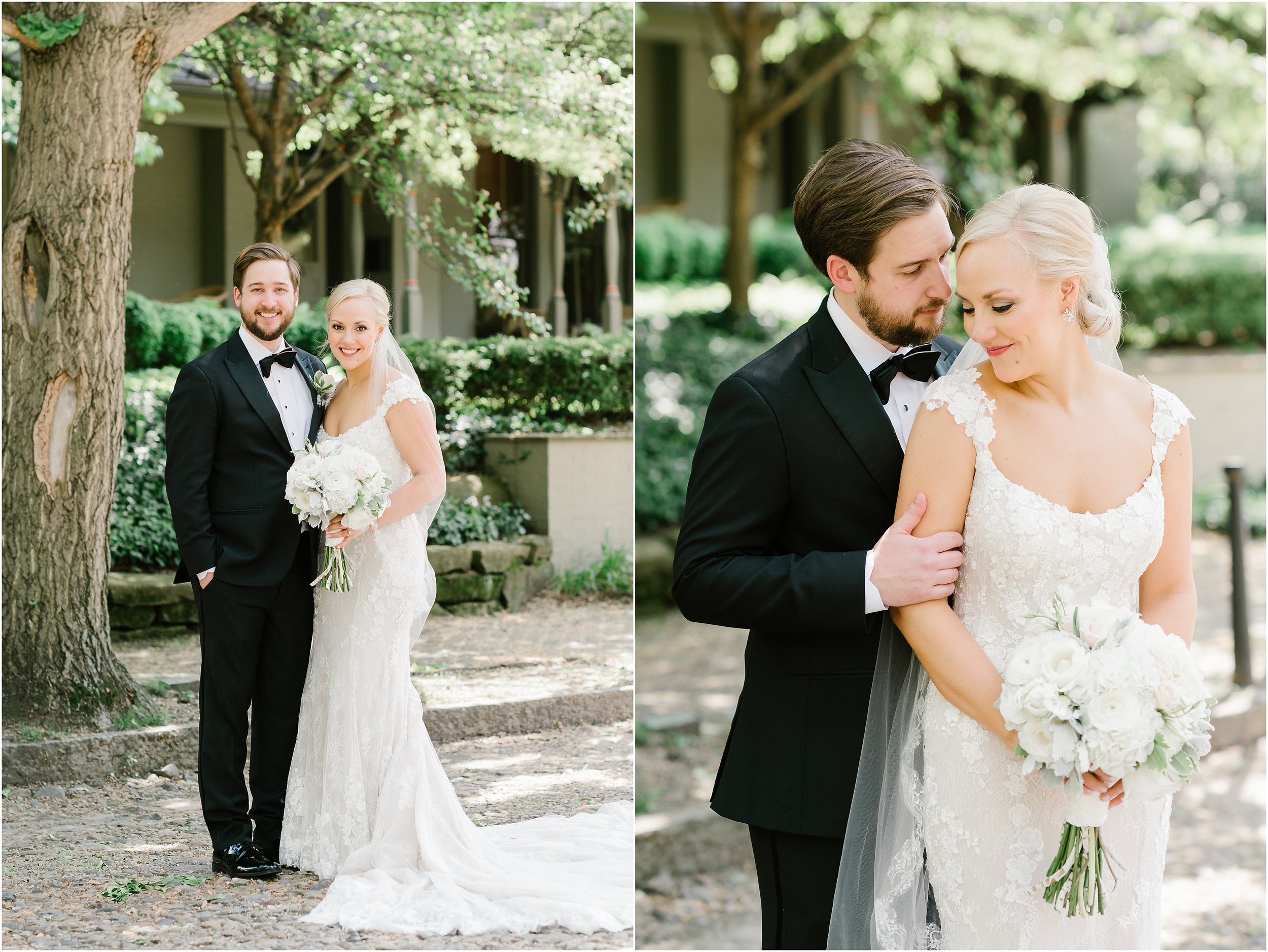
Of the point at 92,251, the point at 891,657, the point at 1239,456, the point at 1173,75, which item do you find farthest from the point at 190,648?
the point at 1173,75

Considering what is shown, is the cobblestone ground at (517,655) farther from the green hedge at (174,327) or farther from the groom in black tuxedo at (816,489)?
the groom in black tuxedo at (816,489)

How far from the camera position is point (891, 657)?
2482mm

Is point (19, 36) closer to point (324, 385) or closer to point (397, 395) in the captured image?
point (324, 385)

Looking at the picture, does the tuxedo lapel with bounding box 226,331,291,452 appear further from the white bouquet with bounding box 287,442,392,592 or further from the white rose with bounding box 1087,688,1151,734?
the white rose with bounding box 1087,688,1151,734

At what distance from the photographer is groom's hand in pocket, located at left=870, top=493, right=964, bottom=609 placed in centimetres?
224

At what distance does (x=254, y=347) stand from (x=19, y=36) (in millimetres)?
1860

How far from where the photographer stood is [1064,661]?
2.08m

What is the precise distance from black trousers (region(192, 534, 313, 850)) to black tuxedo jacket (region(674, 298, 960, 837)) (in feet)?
6.00

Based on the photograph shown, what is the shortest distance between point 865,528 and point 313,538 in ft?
6.97

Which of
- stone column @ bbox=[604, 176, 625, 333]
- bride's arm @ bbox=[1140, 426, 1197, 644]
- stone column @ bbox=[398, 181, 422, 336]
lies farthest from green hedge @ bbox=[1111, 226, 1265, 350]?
bride's arm @ bbox=[1140, 426, 1197, 644]

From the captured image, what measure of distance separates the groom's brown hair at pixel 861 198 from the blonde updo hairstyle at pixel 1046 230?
0.59ft

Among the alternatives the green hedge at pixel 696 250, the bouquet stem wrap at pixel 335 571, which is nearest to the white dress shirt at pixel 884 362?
the bouquet stem wrap at pixel 335 571

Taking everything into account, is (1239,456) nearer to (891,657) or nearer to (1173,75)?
(1173,75)

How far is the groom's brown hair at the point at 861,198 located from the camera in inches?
96.4
